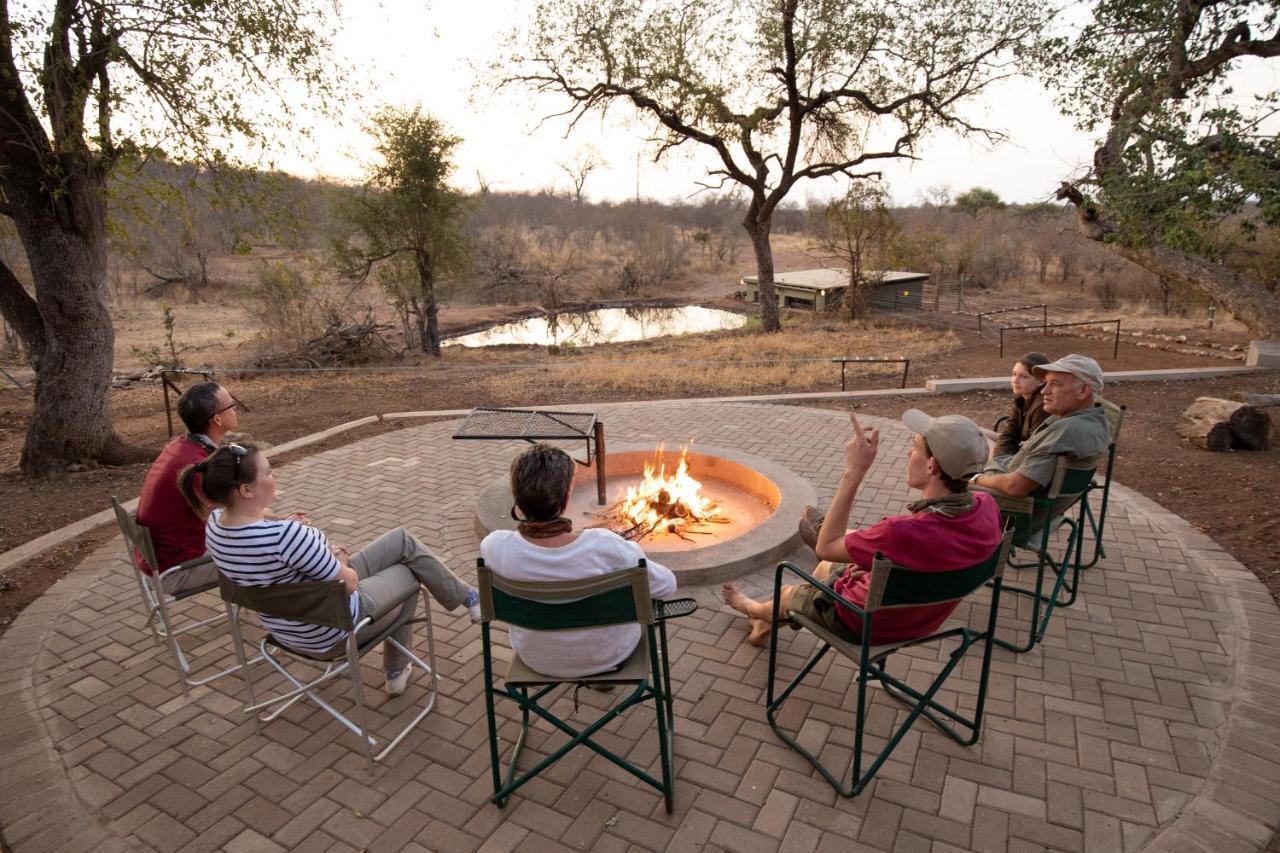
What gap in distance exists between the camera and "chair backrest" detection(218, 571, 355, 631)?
251cm

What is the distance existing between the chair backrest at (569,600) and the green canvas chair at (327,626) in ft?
2.05

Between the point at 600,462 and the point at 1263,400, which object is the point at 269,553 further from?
the point at 1263,400

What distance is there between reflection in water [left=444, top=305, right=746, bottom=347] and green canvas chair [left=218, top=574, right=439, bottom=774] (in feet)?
66.9

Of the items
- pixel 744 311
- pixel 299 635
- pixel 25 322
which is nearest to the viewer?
pixel 299 635

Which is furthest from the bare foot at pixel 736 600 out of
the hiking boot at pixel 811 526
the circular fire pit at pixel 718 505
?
the hiking boot at pixel 811 526

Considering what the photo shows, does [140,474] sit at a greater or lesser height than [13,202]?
lesser

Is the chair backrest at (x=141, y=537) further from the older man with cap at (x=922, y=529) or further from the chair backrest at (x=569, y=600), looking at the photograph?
the older man with cap at (x=922, y=529)

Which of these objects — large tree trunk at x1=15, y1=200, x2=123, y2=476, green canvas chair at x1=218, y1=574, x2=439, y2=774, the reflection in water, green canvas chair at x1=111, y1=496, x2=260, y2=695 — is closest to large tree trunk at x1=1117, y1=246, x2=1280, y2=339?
green canvas chair at x1=218, y1=574, x2=439, y2=774

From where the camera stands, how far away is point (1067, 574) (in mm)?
4340

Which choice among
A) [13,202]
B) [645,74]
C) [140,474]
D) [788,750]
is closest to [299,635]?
[788,750]

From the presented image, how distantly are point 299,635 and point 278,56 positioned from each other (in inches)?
246

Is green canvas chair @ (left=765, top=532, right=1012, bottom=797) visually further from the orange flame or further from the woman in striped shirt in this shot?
the orange flame

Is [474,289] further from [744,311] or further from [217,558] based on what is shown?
[217,558]

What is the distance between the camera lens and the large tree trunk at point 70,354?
6711 mm
